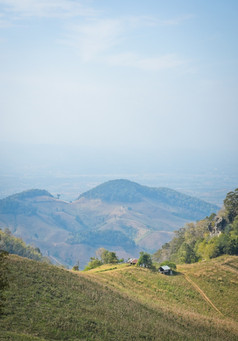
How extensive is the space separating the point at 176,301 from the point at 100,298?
1336 cm

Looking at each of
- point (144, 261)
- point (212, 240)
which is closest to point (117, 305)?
point (144, 261)

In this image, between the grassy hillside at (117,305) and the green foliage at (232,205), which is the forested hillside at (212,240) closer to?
the green foliage at (232,205)

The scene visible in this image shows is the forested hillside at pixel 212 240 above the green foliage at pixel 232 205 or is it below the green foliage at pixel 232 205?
below

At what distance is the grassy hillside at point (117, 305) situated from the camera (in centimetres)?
3020

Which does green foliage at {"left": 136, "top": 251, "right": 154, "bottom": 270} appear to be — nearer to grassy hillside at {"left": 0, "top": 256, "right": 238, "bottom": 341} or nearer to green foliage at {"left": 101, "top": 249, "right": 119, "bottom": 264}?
grassy hillside at {"left": 0, "top": 256, "right": 238, "bottom": 341}

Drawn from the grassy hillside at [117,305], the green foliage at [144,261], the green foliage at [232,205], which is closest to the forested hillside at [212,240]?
the green foliage at [232,205]

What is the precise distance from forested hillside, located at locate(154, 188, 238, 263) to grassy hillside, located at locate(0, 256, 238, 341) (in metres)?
13.1

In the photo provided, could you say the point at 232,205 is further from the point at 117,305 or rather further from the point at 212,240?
the point at 117,305

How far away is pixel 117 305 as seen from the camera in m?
38.9

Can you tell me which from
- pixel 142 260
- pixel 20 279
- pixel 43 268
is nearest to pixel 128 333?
pixel 20 279

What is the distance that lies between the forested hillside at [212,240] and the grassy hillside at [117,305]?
13.1 metres

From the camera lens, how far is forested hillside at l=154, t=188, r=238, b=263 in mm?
72250

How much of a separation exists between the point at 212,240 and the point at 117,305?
1710 inches

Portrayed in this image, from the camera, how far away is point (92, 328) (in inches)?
1236
